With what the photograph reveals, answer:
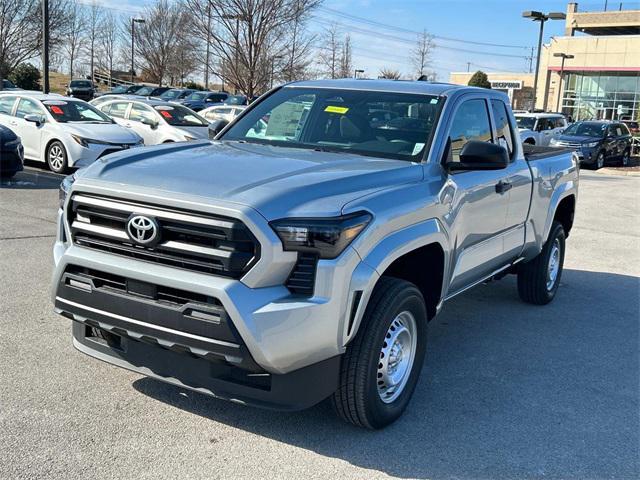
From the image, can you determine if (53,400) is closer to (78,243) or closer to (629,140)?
(78,243)

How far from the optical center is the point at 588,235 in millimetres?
11305

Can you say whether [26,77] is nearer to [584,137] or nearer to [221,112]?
[221,112]

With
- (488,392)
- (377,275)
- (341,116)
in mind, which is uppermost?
(341,116)

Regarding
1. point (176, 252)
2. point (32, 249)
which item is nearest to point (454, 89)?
point (176, 252)

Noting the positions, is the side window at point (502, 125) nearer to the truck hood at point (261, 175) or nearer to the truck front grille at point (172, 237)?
the truck hood at point (261, 175)

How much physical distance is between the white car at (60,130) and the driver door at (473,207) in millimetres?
9802

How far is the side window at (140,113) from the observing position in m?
17.1

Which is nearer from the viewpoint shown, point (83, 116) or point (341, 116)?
point (341, 116)

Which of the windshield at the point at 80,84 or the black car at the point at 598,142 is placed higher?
the windshield at the point at 80,84

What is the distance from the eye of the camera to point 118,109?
17828 millimetres

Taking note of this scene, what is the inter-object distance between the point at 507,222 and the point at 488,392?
1545 mm

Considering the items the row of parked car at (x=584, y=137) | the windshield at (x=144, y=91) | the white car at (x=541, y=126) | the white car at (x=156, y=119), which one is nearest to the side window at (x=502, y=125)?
the white car at (x=156, y=119)

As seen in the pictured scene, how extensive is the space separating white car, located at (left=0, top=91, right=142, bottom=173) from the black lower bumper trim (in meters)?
10.8

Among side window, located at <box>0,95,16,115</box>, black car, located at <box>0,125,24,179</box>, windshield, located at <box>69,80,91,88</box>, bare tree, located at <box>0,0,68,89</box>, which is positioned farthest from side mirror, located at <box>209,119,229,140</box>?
windshield, located at <box>69,80,91,88</box>
